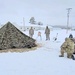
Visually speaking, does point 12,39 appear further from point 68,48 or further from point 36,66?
point 36,66

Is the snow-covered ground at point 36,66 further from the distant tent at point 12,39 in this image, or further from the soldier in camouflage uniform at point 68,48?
the distant tent at point 12,39

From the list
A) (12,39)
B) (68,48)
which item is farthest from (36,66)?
(12,39)

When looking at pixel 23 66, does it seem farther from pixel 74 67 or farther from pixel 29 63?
pixel 74 67

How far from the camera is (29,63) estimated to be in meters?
9.62

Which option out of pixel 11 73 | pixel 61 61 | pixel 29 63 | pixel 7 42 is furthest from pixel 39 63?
pixel 7 42

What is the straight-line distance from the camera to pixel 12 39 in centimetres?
1430

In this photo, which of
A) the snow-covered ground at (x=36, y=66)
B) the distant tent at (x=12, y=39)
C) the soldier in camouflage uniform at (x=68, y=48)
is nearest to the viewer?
the snow-covered ground at (x=36, y=66)

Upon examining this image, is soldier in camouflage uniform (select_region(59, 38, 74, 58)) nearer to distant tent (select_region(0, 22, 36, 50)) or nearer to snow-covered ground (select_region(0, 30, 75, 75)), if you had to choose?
snow-covered ground (select_region(0, 30, 75, 75))

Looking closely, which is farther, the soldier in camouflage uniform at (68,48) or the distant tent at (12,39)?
the distant tent at (12,39)

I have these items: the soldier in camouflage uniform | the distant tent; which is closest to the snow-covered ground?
the soldier in camouflage uniform

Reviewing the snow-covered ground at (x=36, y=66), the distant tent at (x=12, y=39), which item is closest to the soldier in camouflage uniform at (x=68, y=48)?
the snow-covered ground at (x=36, y=66)

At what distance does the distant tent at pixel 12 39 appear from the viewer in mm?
13859

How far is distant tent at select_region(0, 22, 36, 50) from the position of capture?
13.9m

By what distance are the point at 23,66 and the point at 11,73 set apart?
3.86 ft
